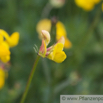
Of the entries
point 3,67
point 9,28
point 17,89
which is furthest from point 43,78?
point 9,28

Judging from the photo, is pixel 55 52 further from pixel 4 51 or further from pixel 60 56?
pixel 4 51

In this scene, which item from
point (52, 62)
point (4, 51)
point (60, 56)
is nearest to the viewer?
point (60, 56)

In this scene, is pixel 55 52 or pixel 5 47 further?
pixel 5 47

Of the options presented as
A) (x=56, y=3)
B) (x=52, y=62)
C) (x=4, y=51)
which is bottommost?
(x=4, y=51)

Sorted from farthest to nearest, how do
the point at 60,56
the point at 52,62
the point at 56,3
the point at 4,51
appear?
1. the point at 56,3
2. the point at 52,62
3. the point at 4,51
4. the point at 60,56

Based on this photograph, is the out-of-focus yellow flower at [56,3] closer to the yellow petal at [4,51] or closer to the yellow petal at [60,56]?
the yellow petal at [4,51]

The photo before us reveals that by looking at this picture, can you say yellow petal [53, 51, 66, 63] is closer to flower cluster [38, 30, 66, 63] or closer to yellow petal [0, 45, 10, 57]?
flower cluster [38, 30, 66, 63]

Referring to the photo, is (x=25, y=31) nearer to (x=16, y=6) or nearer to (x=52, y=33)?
(x=16, y=6)

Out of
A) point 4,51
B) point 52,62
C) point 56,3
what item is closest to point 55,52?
point 4,51
